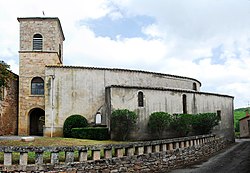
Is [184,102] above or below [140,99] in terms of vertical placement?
below

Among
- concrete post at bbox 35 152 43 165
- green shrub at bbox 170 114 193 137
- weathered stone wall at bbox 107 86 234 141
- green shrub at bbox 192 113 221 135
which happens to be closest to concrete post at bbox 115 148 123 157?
concrete post at bbox 35 152 43 165

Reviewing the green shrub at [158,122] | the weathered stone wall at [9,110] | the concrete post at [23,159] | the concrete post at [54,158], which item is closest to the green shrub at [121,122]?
the green shrub at [158,122]

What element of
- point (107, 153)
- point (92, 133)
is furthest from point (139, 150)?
point (92, 133)

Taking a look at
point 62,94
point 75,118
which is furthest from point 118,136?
point 62,94

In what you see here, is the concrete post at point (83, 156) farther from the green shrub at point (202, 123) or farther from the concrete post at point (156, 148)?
the green shrub at point (202, 123)

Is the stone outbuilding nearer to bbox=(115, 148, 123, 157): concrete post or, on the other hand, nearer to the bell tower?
the bell tower

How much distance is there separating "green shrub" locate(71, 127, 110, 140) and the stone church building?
54.0 inches

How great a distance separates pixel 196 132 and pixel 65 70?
42.6 ft

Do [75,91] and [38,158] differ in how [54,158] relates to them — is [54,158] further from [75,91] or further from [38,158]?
[75,91]

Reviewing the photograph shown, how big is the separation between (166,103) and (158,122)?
3039 millimetres

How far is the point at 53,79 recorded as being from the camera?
2594 cm

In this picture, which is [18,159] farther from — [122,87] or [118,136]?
[122,87]

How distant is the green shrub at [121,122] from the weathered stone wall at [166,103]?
1166 mm

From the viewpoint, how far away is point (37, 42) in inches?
1139
